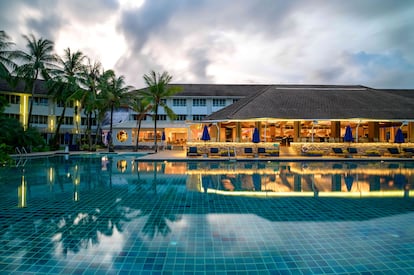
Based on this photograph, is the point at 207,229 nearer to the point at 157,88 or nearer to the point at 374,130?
the point at 157,88

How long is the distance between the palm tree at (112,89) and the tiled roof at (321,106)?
11.3 metres

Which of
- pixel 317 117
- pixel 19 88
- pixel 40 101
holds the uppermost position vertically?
pixel 19 88

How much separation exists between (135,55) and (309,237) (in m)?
32.8

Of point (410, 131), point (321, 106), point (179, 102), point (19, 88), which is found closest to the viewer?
point (321, 106)

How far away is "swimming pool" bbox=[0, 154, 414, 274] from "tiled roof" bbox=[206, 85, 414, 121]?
14.1 meters

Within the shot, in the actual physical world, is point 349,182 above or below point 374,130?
below

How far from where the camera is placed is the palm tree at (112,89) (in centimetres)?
2840

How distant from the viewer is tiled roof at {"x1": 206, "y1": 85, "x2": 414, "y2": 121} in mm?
22688

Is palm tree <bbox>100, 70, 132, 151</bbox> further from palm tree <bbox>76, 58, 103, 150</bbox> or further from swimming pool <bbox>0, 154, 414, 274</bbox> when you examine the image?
swimming pool <bbox>0, 154, 414, 274</bbox>

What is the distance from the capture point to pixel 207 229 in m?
5.23

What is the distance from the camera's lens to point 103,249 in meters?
4.28

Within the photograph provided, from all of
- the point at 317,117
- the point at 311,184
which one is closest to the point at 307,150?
the point at 317,117

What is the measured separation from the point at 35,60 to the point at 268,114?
27.6 metres

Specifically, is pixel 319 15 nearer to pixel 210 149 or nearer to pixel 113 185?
pixel 210 149
